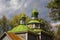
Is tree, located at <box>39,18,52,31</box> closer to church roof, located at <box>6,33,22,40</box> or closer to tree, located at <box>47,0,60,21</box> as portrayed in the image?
church roof, located at <box>6,33,22,40</box>

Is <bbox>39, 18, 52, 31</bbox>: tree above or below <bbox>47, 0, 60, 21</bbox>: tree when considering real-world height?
below

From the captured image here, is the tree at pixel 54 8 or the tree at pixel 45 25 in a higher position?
the tree at pixel 54 8

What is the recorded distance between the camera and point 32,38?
4509 cm

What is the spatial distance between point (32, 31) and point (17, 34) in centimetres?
278

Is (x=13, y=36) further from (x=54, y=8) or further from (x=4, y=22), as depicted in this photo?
(x=54, y=8)

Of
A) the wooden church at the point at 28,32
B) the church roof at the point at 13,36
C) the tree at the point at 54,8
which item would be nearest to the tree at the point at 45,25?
the wooden church at the point at 28,32

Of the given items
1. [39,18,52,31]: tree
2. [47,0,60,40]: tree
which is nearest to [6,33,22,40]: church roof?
[39,18,52,31]: tree

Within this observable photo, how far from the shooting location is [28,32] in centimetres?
4331

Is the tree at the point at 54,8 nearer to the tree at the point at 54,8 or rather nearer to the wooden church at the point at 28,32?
the tree at the point at 54,8

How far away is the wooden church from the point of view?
141 ft

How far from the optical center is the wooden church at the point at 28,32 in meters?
43.0

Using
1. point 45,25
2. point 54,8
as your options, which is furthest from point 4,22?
point 54,8

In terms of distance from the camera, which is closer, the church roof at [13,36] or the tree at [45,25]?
the church roof at [13,36]

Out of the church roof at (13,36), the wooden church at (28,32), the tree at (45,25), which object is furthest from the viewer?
the tree at (45,25)
